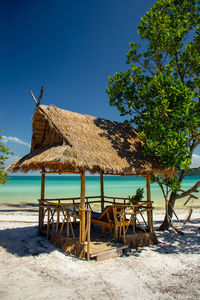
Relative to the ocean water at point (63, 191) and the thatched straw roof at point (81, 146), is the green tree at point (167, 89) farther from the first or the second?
the ocean water at point (63, 191)

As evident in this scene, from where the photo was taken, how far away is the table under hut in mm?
5172

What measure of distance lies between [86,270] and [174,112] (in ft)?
15.4

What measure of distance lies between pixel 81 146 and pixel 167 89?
10.3ft

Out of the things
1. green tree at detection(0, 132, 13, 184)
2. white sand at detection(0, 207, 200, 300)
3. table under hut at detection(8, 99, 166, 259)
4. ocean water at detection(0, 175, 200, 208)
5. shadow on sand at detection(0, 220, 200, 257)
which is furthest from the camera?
ocean water at detection(0, 175, 200, 208)

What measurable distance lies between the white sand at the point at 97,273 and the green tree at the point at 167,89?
6.01 feet

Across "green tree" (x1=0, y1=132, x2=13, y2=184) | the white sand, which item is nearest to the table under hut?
the white sand

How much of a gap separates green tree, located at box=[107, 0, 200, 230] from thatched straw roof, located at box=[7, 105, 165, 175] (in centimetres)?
55

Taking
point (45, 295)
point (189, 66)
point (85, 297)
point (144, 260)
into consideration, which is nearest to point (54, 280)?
point (45, 295)

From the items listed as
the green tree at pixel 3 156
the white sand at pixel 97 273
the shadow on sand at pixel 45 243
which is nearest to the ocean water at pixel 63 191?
the shadow on sand at pixel 45 243

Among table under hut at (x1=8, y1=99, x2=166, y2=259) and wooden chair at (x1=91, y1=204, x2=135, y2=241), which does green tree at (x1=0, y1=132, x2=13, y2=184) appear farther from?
wooden chair at (x1=91, y1=204, x2=135, y2=241)

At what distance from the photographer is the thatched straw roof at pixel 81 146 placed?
5234 mm

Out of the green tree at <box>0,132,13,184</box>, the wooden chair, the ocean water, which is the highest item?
the green tree at <box>0,132,13,184</box>

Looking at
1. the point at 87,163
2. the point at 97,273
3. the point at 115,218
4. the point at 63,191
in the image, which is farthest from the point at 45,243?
the point at 63,191

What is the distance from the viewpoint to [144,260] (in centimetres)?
499
